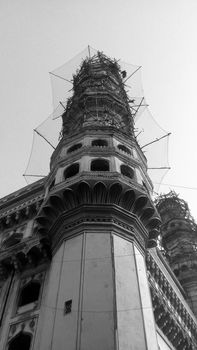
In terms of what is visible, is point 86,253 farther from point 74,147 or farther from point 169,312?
point 74,147

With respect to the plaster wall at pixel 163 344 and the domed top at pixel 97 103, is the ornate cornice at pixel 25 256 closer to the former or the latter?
the plaster wall at pixel 163 344

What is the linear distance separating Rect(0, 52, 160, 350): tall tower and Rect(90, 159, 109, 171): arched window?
47 mm

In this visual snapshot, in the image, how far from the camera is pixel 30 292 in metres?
17.8

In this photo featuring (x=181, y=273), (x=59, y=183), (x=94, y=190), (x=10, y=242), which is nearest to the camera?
(x=94, y=190)

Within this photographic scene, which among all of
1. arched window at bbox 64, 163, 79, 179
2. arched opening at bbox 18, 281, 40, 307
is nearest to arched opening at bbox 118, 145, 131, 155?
arched window at bbox 64, 163, 79, 179

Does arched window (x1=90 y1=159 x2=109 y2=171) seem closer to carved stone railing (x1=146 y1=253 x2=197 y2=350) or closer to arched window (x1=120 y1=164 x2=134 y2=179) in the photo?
arched window (x1=120 y1=164 x2=134 y2=179)

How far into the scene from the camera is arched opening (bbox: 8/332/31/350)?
1527 cm

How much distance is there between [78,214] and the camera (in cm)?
1716

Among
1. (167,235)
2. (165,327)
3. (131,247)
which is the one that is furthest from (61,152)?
(167,235)

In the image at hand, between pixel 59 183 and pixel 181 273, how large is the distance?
2303cm

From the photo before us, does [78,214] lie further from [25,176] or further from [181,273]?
[181,273]

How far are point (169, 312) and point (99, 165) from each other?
7922 mm

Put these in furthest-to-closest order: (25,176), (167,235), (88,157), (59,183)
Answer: (167,235)
(25,176)
(88,157)
(59,183)

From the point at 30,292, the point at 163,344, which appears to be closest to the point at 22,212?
the point at 30,292
